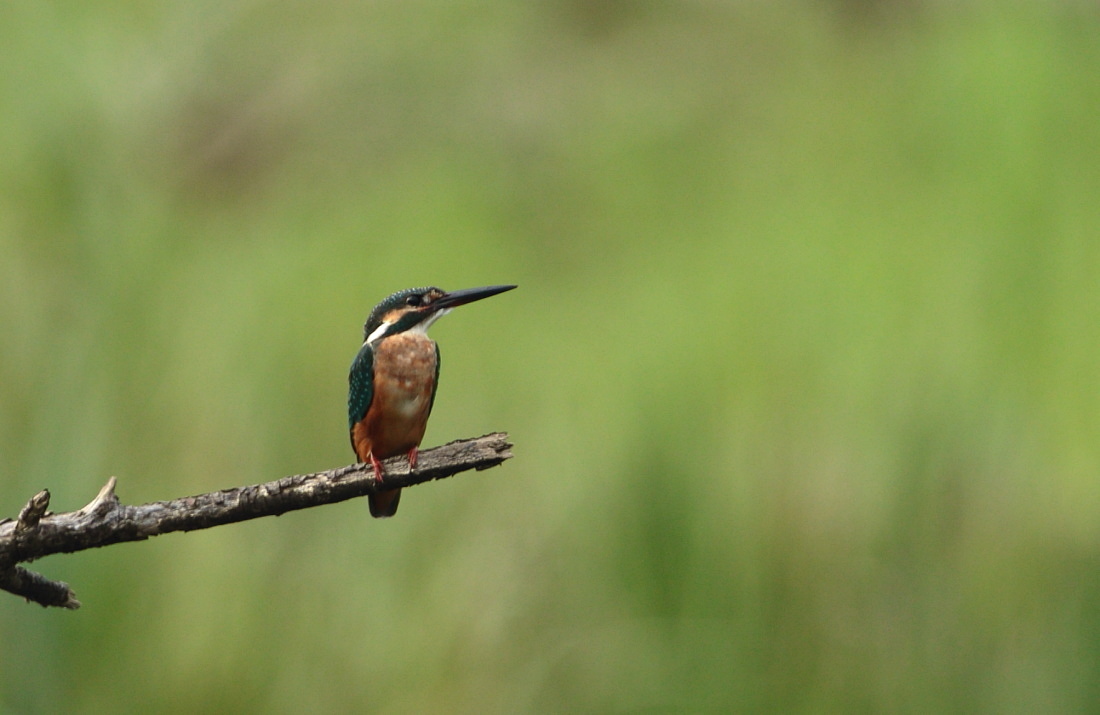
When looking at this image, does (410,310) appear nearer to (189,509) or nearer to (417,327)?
(417,327)

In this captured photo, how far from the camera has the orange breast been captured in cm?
145

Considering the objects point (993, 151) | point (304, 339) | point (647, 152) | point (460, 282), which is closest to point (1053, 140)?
point (993, 151)

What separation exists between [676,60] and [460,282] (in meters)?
3.60

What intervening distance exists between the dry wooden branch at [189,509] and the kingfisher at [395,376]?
1.30 ft

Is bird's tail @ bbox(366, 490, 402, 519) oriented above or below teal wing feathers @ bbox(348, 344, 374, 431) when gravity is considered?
below

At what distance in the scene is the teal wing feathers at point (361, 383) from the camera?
1520 millimetres

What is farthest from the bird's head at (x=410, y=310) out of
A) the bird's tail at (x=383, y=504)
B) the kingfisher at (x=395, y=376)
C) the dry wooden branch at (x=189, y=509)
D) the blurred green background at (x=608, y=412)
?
the blurred green background at (x=608, y=412)

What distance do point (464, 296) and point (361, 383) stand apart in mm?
298

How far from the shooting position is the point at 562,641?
15.7ft

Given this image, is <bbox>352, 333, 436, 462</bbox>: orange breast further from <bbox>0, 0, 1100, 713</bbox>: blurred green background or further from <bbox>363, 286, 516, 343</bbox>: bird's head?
<bbox>0, 0, 1100, 713</bbox>: blurred green background

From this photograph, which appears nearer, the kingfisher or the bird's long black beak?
the bird's long black beak

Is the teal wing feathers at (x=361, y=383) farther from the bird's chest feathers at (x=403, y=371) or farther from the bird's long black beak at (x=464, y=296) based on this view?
the bird's long black beak at (x=464, y=296)

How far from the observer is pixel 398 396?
4.87 feet

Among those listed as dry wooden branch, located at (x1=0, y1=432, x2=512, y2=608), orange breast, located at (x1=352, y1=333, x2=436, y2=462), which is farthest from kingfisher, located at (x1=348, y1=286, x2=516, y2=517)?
dry wooden branch, located at (x1=0, y1=432, x2=512, y2=608)
